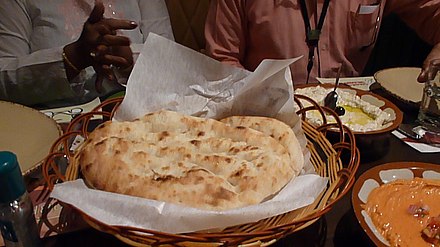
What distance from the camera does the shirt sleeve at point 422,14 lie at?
171cm

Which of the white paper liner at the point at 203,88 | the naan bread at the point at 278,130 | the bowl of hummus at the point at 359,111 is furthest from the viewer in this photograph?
the bowl of hummus at the point at 359,111

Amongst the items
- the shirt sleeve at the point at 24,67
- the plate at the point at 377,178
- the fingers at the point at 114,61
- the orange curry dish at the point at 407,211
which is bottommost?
the shirt sleeve at the point at 24,67

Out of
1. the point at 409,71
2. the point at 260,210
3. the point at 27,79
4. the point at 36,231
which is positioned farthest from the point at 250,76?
the point at 27,79

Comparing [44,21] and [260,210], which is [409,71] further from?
[44,21]

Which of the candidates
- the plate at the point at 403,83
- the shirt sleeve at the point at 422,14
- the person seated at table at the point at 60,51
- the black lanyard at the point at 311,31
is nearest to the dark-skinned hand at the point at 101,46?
the person seated at table at the point at 60,51

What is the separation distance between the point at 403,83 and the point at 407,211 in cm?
62

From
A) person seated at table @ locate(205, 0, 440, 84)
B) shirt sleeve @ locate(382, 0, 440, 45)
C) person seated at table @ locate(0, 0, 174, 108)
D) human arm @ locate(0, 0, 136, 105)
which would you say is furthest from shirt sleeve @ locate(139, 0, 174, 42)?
shirt sleeve @ locate(382, 0, 440, 45)

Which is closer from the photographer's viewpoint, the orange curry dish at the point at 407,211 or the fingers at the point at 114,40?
the orange curry dish at the point at 407,211

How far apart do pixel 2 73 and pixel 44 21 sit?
0.22 m

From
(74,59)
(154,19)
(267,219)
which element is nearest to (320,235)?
(267,219)

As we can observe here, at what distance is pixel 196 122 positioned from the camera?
35.8 inches

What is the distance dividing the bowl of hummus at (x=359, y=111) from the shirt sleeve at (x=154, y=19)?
2.31ft

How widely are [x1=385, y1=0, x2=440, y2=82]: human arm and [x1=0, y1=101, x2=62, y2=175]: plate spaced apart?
4.28 feet

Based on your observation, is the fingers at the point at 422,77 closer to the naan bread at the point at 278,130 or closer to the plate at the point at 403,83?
the plate at the point at 403,83
